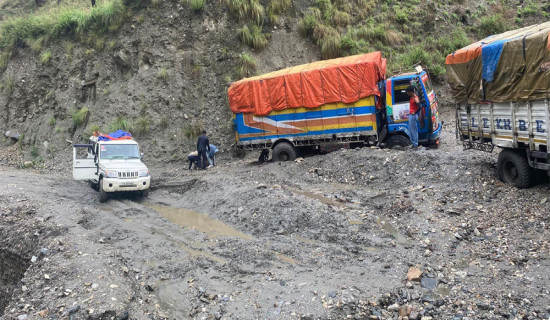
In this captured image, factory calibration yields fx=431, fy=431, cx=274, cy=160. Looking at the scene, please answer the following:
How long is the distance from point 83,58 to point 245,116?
38.0 ft

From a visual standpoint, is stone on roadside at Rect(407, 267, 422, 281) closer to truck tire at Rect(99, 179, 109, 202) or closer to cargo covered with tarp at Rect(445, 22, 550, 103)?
cargo covered with tarp at Rect(445, 22, 550, 103)

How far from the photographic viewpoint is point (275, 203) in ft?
31.2

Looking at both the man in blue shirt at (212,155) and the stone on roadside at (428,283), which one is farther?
the man in blue shirt at (212,155)

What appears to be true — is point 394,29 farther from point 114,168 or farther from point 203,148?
point 114,168

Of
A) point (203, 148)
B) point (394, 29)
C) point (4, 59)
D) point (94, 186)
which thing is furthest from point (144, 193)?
point (4, 59)

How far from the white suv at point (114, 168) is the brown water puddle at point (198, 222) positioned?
868 mm

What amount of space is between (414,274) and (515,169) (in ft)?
14.3

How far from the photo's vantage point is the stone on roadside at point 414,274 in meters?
6.10

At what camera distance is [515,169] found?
899cm

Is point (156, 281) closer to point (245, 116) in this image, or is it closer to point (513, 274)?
point (513, 274)

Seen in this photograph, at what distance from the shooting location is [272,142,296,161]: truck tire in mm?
14625

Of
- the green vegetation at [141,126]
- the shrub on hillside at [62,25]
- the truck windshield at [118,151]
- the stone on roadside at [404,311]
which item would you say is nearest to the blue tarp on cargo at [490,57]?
the stone on roadside at [404,311]

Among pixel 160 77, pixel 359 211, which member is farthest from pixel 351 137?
pixel 160 77

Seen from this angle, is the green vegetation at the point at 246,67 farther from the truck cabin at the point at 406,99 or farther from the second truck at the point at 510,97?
the second truck at the point at 510,97
